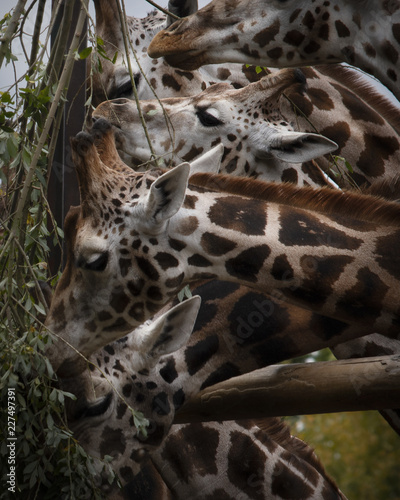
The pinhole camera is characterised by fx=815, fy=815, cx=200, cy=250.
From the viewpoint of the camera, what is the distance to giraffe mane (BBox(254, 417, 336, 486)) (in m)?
4.65

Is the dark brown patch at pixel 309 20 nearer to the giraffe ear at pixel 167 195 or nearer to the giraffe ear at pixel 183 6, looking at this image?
the giraffe ear at pixel 167 195

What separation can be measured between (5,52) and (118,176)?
0.70m

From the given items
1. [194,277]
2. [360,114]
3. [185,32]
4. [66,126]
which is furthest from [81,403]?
[360,114]

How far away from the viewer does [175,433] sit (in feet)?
14.4

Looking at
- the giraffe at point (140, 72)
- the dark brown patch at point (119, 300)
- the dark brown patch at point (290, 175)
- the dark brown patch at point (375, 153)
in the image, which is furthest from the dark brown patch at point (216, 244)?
the giraffe at point (140, 72)

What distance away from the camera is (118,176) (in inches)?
137

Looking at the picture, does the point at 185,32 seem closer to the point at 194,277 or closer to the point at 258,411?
the point at 194,277

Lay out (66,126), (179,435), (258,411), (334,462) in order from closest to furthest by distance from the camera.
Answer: (258,411), (179,435), (66,126), (334,462)

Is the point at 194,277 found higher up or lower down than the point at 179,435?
higher up

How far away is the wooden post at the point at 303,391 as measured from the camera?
11.3 feet

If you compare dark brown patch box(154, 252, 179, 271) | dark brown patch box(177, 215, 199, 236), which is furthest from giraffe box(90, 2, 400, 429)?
dark brown patch box(154, 252, 179, 271)

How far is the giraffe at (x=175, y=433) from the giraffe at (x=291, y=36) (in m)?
1.20

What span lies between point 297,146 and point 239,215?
1.16 m

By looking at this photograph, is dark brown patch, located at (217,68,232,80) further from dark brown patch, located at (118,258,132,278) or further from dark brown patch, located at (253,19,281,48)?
dark brown patch, located at (118,258,132,278)
